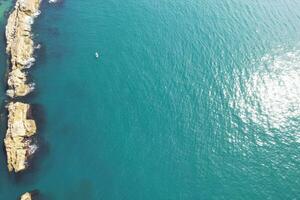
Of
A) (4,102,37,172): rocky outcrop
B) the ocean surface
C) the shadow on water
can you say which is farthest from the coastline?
the shadow on water

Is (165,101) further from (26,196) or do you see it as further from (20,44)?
(20,44)

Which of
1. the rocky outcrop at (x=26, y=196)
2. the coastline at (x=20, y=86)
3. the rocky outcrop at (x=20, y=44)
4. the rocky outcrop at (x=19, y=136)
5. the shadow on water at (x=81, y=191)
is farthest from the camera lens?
the rocky outcrop at (x=20, y=44)

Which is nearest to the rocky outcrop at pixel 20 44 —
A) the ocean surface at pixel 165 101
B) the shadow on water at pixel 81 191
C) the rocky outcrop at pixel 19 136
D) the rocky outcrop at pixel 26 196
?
the ocean surface at pixel 165 101

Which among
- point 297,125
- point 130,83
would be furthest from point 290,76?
point 130,83

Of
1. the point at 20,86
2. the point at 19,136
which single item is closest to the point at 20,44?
the point at 20,86

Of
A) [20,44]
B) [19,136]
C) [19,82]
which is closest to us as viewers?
[19,136]

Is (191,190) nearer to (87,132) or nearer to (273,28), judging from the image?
(87,132)

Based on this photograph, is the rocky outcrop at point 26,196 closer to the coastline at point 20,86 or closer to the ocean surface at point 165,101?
the coastline at point 20,86
